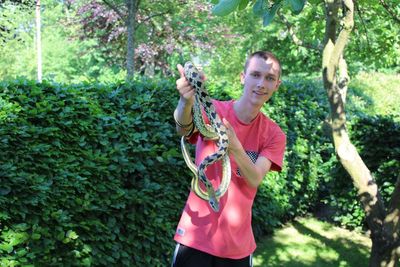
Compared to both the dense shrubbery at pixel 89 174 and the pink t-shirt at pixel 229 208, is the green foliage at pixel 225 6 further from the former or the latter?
the dense shrubbery at pixel 89 174

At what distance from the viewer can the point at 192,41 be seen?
15.0 metres

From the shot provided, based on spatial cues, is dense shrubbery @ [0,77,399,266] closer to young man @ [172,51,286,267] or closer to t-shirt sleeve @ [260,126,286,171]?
young man @ [172,51,286,267]

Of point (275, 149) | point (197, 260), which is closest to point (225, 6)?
point (275, 149)

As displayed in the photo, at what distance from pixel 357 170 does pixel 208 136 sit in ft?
12.4

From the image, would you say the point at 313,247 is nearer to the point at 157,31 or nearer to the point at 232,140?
the point at 232,140

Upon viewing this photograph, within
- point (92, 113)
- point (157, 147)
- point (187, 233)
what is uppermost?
point (92, 113)

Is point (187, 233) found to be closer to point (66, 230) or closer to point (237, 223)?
point (237, 223)

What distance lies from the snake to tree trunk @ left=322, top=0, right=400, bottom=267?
133 inches

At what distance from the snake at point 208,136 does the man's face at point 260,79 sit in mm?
333

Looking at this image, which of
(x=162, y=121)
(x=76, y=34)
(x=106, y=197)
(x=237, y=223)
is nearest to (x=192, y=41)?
(x=76, y=34)

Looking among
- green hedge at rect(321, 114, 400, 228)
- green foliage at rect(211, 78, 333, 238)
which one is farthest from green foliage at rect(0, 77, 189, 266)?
green hedge at rect(321, 114, 400, 228)

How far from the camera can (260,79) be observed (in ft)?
8.31

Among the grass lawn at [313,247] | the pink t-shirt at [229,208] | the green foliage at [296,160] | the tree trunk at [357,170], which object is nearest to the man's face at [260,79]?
the pink t-shirt at [229,208]

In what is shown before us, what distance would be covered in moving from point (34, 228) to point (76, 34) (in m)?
13.9
